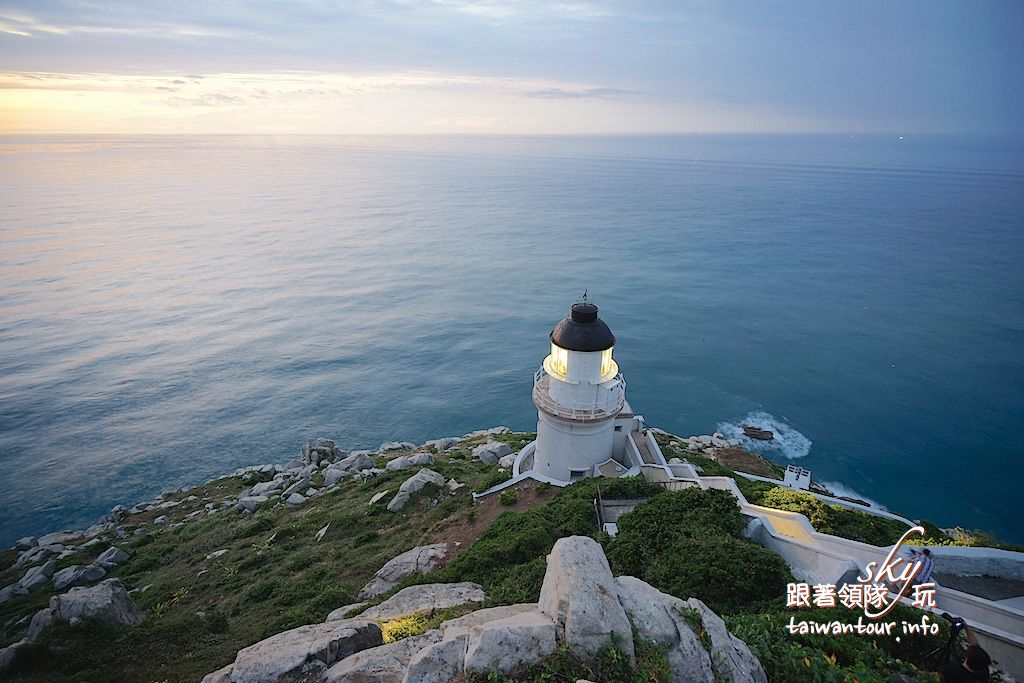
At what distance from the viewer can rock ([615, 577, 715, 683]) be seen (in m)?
7.91

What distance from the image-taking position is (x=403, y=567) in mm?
18266

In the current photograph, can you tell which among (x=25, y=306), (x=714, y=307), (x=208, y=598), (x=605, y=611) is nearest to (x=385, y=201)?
(x=25, y=306)

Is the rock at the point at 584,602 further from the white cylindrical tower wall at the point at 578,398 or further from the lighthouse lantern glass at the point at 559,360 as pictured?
the lighthouse lantern glass at the point at 559,360

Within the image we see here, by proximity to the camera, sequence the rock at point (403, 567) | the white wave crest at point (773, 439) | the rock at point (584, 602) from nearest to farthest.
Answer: the rock at point (584, 602) < the rock at point (403, 567) < the white wave crest at point (773, 439)

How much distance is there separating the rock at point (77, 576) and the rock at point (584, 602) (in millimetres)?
25300

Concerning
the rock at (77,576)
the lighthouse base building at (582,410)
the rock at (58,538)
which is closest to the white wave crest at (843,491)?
the lighthouse base building at (582,410)

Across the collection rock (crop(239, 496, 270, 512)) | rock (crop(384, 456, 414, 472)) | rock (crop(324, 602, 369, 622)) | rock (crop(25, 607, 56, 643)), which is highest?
rock (crop(324, 602, 369, 622))

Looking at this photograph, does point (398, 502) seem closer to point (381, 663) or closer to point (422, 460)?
point (422, 460)

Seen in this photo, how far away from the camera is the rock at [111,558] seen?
974 inches

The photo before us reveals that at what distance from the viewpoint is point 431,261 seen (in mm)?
86812

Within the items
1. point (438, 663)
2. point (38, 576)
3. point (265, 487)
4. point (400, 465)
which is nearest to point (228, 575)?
point (38, 576)

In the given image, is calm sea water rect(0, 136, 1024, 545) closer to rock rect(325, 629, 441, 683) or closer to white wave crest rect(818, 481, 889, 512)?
white wave crest rect(818, 481, 889, 512)

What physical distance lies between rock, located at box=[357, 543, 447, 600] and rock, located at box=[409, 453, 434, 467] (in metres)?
12.2

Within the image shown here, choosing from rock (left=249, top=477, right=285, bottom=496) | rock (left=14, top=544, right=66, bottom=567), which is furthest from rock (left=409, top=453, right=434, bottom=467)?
rock (left=14, top=544, right=66, bottom=567)
